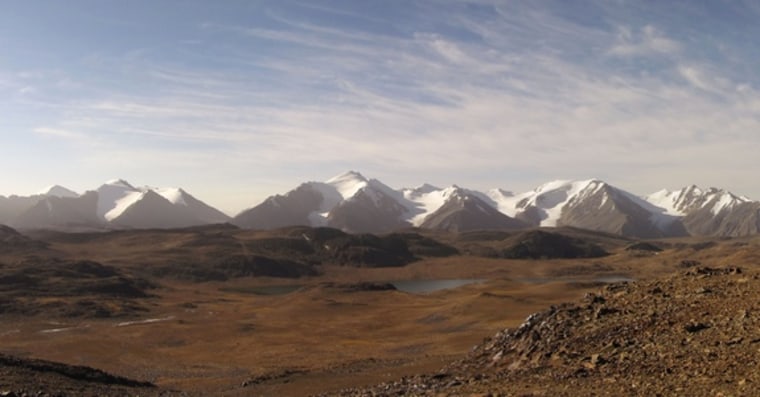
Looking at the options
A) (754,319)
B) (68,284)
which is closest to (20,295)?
(68,284)

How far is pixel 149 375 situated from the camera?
49.0 meters

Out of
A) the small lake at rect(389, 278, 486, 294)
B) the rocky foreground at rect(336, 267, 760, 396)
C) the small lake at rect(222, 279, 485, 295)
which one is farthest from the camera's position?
the small lake at rect(389, 278, 486, 294)

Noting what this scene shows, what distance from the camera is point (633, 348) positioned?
21.3m

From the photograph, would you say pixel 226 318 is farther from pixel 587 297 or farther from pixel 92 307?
pixel 587 297

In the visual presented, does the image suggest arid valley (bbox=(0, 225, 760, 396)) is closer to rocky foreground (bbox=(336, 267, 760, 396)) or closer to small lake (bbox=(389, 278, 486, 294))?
rocky foreground (bbox=(336, 267, 760, 396))

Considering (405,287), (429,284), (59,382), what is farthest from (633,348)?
(429,284)

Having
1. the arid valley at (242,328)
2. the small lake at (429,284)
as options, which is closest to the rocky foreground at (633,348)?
the arid valley at (242,328)

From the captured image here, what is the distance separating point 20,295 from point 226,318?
38971 millimetres

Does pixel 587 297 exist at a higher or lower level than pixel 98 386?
higher

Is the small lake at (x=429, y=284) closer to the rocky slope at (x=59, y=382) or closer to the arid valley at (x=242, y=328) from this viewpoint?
the arid valley at (x=242, y=328)

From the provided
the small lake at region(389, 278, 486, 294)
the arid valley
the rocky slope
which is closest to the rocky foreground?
the arid valley

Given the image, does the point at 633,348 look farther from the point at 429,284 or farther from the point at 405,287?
the point at 429,284

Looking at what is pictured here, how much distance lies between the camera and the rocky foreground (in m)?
17.7

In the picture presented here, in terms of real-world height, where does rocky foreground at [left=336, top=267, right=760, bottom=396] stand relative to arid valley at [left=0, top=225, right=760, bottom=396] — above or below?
above
